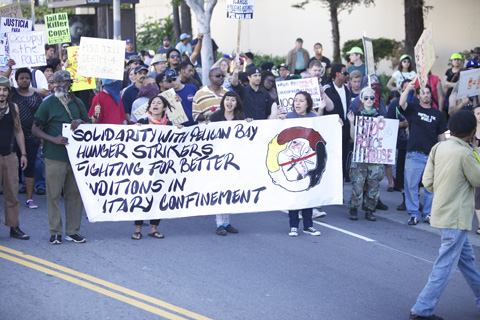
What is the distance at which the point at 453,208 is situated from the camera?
6035 mm

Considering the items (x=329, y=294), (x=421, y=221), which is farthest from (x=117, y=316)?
(x=421, y=221)

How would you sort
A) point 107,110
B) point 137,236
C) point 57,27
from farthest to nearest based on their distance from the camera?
point 57,27, point 107,110, point 137,236

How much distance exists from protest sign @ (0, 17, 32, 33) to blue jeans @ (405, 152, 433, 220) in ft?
24.9

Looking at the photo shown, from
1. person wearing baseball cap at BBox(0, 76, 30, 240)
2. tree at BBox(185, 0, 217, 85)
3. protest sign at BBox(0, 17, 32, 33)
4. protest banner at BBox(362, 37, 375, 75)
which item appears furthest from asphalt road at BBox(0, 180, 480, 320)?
tree at BBox(185, 0, 217, 85)

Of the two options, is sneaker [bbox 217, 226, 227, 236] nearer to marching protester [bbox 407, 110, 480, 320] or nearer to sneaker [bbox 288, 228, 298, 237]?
sneaker [bbox 288, 228, 298, 237]

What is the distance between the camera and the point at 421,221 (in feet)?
33.7

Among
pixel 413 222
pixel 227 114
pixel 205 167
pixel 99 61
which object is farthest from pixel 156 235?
pixel 413 222

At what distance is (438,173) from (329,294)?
161 centimetres

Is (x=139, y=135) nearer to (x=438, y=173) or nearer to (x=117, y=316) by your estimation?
(x=117, y=316)

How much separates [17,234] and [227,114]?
10.1ft

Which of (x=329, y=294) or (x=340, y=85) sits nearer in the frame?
(x=329, y=294)

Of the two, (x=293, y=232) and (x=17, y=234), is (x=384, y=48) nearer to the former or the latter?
(x=293, y=232)

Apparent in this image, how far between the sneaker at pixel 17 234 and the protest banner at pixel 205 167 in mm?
813

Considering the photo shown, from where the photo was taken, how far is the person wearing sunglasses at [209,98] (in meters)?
9.98
